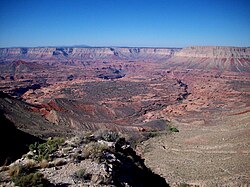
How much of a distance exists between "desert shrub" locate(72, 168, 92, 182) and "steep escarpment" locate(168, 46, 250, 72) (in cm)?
14782

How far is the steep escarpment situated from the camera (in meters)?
155

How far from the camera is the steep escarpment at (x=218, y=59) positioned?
15457 cm

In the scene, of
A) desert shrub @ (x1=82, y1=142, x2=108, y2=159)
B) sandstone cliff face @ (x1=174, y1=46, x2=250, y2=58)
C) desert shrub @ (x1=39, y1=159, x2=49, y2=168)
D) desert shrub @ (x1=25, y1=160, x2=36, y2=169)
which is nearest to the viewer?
desert shrub @ (x1=25, y1=160, x2=36, y2=169)

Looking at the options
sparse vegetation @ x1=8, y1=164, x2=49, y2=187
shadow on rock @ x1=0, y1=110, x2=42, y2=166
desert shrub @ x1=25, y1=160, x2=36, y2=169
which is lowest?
shadow on rock @ x1=0, y1=110, x2=42, y2=166

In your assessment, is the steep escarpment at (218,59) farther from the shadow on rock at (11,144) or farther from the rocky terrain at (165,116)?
the shadow on rock at (11,144)

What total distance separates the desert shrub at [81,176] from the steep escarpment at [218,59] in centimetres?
14782

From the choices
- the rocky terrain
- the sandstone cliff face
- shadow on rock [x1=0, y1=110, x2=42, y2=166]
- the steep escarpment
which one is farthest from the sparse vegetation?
the sandstone cliff face

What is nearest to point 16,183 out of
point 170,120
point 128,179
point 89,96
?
point 128,179

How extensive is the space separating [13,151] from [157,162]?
14.4 meters

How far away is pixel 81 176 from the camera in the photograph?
1074cm

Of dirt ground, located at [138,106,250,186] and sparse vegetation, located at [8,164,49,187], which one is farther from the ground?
sparse vegetation, located at [8,164,49,187]

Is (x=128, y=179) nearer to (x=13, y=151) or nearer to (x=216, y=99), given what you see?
(x=13, y=151)

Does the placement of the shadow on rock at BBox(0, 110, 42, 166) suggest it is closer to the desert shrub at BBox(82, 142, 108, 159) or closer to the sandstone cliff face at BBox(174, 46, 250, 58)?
the desert shrub at BBox(82, 142, 108, 159)

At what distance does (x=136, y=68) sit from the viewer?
18625cm
